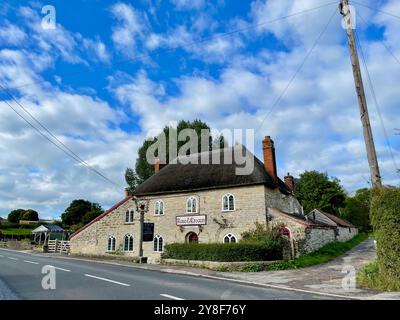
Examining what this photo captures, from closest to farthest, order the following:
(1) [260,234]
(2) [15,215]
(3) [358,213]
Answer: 1. (1) [260,234]
2. (3) [358,213]
3. (2) [15,215]

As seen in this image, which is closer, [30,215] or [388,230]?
[388,230]

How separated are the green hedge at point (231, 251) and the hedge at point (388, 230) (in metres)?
8.81

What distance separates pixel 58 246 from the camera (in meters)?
36.6

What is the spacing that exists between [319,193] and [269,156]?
31.0m

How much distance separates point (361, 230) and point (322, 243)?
42317 millimetres

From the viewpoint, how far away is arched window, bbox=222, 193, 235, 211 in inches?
984

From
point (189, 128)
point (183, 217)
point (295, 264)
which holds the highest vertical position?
point (189, 128)

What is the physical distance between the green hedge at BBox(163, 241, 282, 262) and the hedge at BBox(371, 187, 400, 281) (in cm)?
881

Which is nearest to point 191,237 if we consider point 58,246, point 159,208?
point 159,208

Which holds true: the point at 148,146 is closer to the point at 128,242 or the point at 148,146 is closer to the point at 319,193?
the point at 128,242

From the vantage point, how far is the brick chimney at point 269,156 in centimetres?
2653
